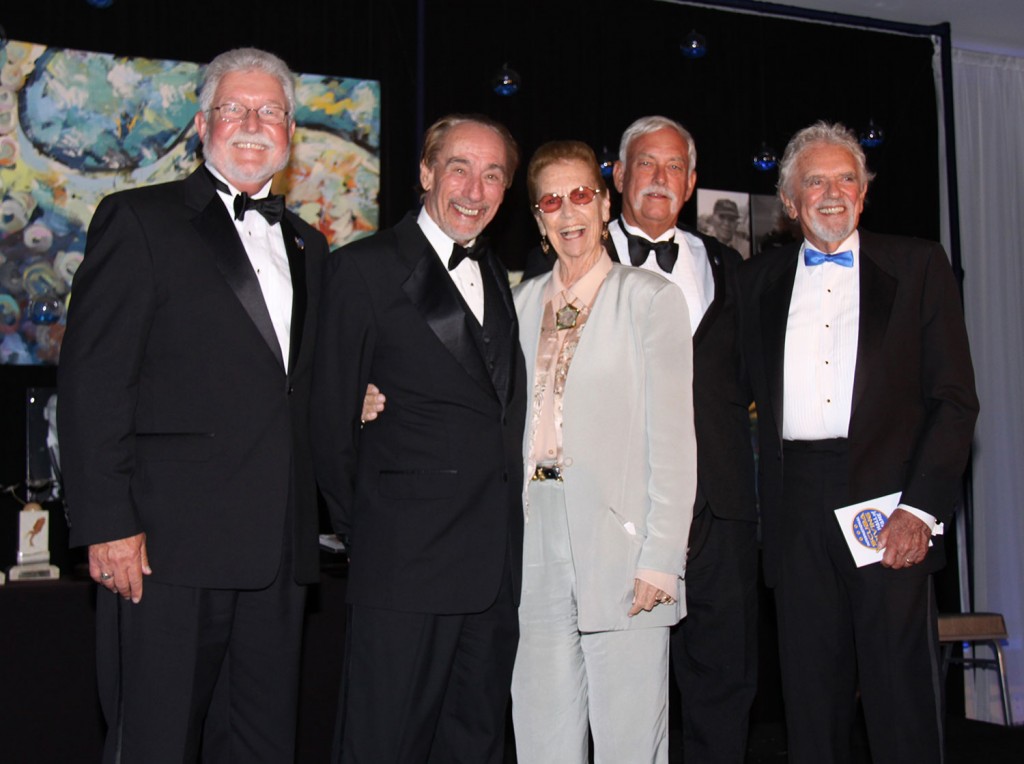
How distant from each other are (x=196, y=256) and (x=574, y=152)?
109 centimetres

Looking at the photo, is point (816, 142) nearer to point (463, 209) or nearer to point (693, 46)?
point (463, 209)

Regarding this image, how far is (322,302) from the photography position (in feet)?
9.63

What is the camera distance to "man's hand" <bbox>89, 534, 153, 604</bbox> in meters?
2.51

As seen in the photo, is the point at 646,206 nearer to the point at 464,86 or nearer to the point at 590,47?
the point at 464,86

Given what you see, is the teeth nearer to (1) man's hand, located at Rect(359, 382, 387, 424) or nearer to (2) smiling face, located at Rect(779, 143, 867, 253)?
(1) man's hand, located at Rect(359, 382, 387, 424)

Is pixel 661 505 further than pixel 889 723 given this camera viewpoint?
No

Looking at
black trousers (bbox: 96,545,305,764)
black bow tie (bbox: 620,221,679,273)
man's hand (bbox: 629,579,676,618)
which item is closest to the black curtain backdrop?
black bow tie (bbox: 620,221,679,273)

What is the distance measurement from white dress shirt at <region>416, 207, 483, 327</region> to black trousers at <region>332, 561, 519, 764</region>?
76cm

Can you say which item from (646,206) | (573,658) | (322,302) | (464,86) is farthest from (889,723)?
(464,86)

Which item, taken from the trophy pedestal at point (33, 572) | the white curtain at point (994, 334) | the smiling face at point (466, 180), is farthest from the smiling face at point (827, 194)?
the white curtain at point (994, 334)

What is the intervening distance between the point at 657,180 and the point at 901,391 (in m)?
1.07

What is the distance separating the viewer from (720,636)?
3410mm

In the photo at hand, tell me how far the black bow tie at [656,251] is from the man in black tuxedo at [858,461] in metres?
0.38

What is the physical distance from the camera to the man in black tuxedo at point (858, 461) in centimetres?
318
